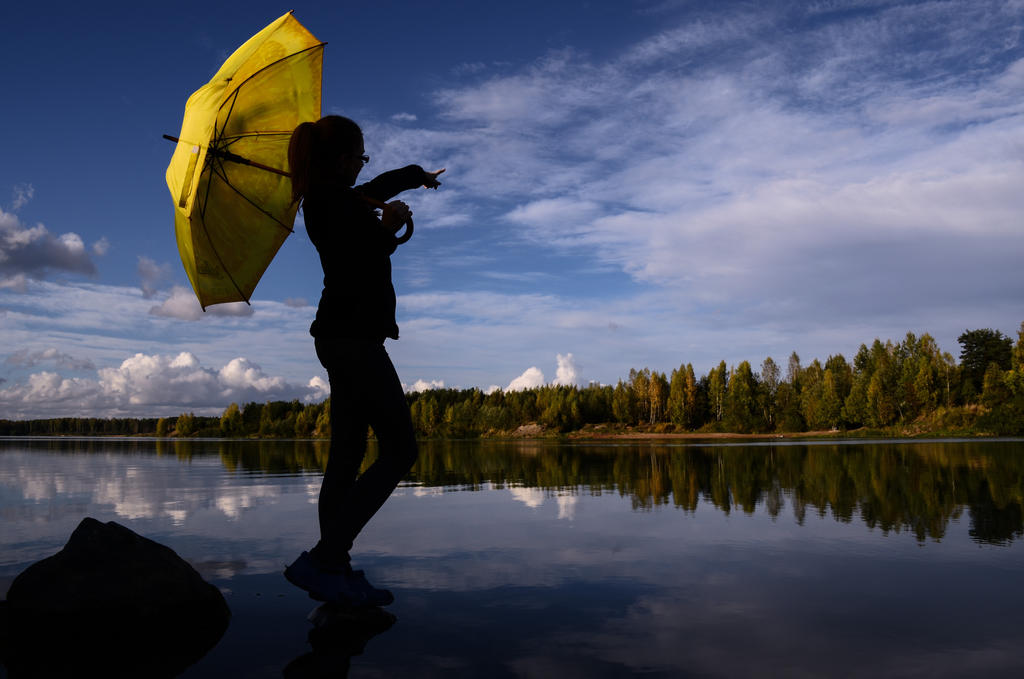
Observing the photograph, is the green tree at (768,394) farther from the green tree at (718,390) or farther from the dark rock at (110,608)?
the dark rock at (110,608)

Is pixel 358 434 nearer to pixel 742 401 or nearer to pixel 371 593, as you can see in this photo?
pixel 371 593

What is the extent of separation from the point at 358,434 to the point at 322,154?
170 centimetres

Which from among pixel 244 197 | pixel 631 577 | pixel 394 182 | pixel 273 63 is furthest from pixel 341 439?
pixel 273 63

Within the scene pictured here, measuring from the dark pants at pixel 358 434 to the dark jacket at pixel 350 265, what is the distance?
3.9 inches

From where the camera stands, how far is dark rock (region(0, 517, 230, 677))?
121 inches

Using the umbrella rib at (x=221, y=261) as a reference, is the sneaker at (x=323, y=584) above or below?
below

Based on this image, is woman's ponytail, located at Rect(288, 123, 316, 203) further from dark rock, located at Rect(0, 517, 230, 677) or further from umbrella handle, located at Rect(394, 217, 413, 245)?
dark rock, located at Rect(0, 517, 230, 677)

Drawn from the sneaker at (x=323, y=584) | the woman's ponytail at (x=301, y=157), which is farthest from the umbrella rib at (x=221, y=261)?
the sneaker at (x=323, y=584)

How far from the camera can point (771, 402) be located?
10812cm

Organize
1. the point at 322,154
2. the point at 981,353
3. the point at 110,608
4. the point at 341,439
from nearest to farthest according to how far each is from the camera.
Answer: the point at 110,608, the point at 322,154, the point at 341,439, the point at 981,353

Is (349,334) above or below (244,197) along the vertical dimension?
below

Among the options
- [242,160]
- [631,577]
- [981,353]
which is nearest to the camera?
[242,160]

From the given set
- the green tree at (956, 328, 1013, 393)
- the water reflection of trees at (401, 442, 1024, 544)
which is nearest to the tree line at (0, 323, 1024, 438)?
the green tree at (956, 328, 1013, 393)

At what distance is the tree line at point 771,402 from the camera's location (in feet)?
261
